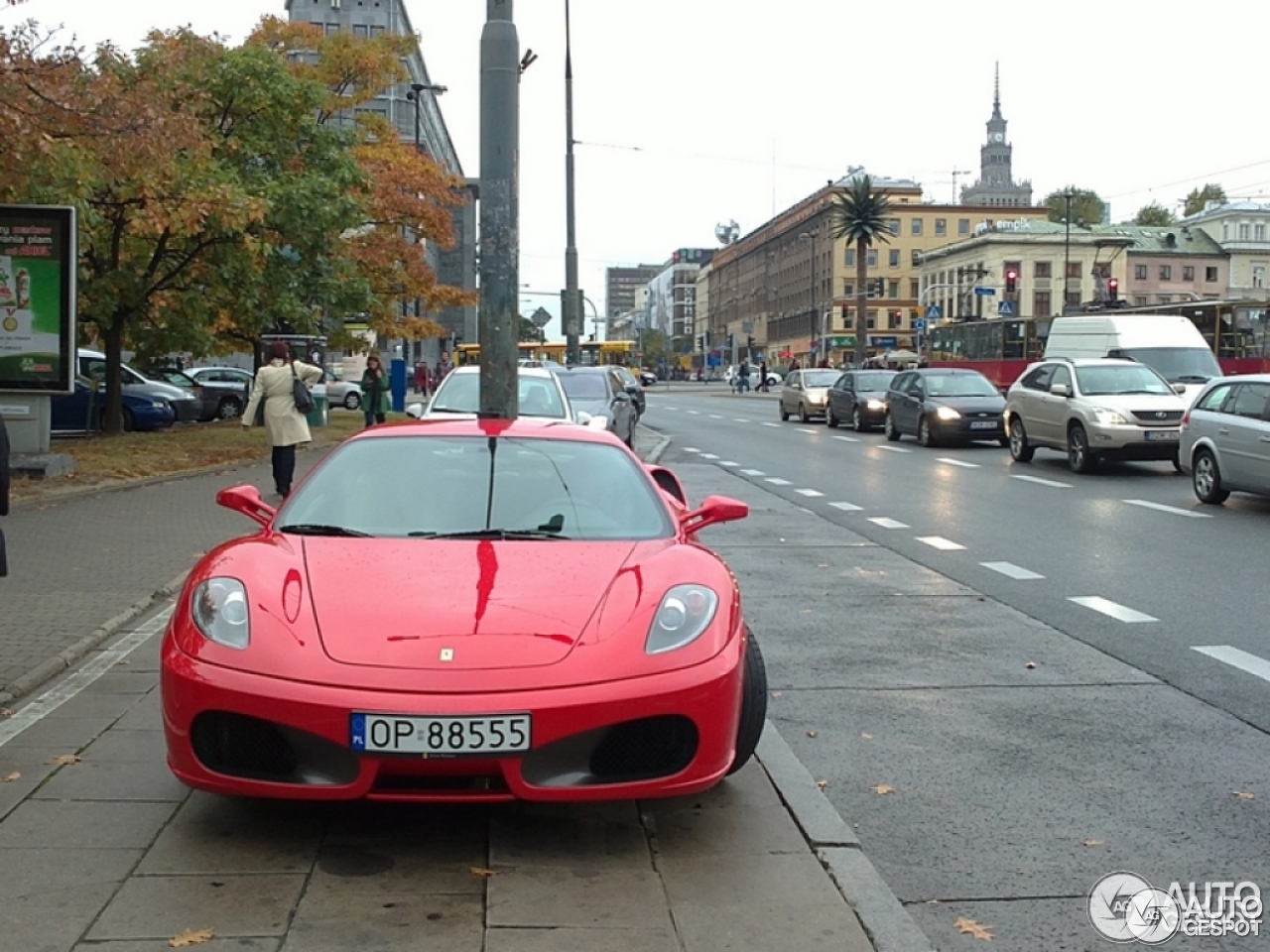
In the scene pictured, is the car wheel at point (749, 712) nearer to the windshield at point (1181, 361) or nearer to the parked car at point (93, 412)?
the parked car at point (93, 412)

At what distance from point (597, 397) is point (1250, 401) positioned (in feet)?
36.0

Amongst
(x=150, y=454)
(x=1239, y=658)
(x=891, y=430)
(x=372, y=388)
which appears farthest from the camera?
(x=891, y=430)

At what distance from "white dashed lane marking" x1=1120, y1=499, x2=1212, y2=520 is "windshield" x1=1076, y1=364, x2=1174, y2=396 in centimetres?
484

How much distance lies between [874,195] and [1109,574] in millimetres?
79644

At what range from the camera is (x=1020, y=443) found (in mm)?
22500

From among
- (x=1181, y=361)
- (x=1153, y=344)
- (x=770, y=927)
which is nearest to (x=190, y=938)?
(x=770, y=927)

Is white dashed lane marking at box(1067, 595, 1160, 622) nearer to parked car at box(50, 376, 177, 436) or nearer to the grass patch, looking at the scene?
the grass patch

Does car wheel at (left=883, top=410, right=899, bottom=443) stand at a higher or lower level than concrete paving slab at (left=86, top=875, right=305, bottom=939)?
higher

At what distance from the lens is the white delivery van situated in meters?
27.8

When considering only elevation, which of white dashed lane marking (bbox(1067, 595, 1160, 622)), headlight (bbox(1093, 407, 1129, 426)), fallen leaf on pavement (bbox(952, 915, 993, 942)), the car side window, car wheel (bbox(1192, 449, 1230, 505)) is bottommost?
fallen leaf on pavement (bbox(952, 915, 993, 942))

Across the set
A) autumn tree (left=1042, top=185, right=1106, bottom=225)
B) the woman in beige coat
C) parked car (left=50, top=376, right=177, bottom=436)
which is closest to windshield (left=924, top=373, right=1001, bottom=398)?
parked car (left=50, top=376, right=177, bottom=436)

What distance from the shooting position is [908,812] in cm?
473

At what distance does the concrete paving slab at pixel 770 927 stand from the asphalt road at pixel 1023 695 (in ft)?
0.88

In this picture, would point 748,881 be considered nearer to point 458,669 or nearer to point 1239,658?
point 458,669
